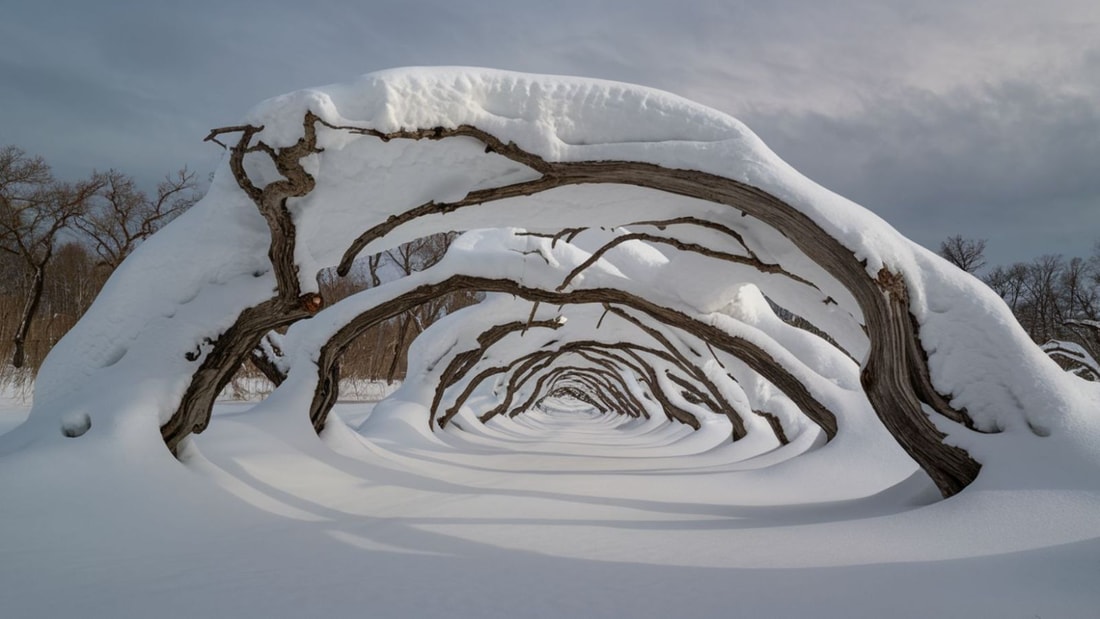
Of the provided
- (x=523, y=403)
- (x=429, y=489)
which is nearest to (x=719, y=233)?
(x=429, y=489)

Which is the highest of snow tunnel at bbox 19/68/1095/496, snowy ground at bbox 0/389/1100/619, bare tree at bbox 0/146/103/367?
bare tree at bbox 0/146/103/367

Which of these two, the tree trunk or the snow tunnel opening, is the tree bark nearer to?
the tree trunk

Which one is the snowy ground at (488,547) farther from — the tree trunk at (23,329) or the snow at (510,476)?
the tree trunk at (23,329)

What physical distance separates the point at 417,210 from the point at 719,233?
7.65ft

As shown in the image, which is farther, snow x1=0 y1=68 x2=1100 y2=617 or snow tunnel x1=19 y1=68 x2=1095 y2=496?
snow tunnel x1=19 y1=68 x2=1095 y2=496

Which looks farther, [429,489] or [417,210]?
[429,489]

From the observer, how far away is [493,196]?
4309 mm

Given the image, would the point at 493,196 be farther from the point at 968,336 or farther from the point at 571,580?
the point at 968,336

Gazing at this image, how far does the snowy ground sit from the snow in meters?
0.02

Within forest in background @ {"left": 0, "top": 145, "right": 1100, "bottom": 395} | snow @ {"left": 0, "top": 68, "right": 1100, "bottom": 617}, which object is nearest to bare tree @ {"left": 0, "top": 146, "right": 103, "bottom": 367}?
forest in background @ {"left": 0, "top": 145, "right": 1100, "bottom": 395}

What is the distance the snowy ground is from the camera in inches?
90.8

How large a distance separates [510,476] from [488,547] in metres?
3.06

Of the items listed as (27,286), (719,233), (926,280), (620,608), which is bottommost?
(620,608)

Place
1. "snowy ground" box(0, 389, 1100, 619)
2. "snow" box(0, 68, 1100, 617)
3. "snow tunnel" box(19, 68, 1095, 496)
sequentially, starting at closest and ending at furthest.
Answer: "snowy ground" box(0, 389, 1100, 619), "snow" box(0, 68, 1100, 617), "snow tunnel" box(19, 68, 1095, 496)
